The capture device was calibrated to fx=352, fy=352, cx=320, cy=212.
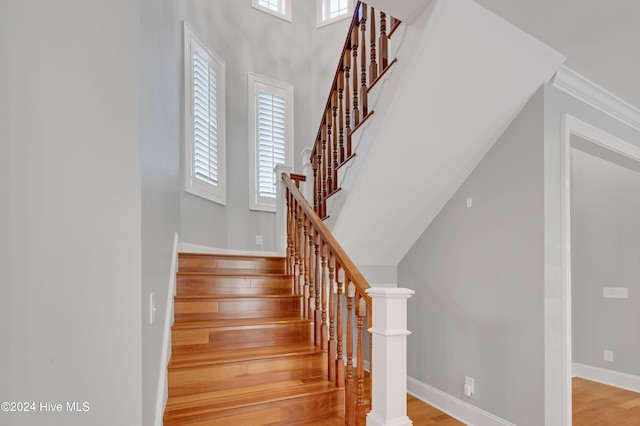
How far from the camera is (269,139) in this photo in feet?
16.1

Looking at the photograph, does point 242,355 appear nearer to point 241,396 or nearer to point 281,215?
point 241,396

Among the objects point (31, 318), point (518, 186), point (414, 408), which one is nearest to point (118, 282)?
point (31, 318)

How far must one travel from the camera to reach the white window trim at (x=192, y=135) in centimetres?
383

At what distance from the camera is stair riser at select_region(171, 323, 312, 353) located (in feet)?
7.57

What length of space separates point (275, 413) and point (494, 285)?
1877mm

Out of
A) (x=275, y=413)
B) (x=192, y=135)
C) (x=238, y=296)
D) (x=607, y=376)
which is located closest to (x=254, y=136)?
(x=192, y=135)

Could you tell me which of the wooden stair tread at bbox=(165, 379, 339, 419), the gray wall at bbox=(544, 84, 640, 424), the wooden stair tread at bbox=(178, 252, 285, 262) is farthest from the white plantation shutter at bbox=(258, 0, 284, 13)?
the wooden stair tread at bbox=(165, 379, 339, 419)

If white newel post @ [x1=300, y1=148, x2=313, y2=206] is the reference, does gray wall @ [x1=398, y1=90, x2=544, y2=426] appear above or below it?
below

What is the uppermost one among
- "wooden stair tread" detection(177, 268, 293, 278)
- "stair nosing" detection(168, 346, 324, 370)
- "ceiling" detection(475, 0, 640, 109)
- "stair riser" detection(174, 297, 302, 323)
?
"ceiling" detection(475, 0, 640, 109)

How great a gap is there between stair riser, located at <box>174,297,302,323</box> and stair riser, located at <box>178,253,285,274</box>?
503 mm

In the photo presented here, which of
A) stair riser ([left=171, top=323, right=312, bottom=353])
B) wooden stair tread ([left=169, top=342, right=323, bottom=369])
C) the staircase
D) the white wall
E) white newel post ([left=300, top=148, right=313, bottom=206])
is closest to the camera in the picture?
the white wall

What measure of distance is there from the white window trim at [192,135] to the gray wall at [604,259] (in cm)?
446

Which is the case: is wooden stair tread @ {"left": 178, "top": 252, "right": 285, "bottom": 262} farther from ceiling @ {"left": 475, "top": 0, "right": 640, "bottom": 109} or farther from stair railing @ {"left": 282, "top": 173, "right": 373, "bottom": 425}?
ceiling @ {"left": 475, "top": 0, "right": 640, "bottom": 109}

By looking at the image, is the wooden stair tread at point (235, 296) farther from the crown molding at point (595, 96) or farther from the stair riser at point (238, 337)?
the crown molding at point (595, 96)
